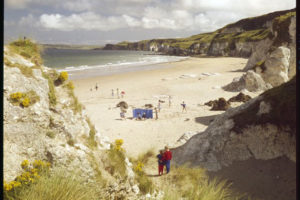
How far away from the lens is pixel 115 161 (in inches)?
228

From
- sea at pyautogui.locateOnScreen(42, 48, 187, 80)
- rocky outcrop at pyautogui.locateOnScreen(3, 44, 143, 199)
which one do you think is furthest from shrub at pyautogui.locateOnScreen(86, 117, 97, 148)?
sea at pyautogui.locateOnScreen(42, 48, 187, 80)

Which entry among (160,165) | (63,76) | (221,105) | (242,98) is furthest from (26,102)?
(242,98)

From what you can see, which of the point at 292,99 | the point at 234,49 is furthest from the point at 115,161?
the point at 234,49

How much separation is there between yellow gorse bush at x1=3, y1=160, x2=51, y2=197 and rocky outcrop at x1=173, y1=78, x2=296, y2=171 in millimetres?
7308

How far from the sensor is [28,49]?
278 inches

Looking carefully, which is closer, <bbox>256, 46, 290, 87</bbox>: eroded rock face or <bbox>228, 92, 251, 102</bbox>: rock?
<bbox>228, 92, 251, 102</bbox>: rock

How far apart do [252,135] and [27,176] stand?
355 inches

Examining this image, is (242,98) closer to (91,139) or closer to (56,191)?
(91,139)

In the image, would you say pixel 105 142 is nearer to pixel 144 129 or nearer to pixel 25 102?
pixel 25 102

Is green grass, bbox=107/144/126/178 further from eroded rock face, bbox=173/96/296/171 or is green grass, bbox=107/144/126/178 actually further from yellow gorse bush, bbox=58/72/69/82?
eroded rock face, bbox=173/96/296/171

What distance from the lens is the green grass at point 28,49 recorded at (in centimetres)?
674

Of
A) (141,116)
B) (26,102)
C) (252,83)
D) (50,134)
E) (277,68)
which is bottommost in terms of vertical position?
(141,116)

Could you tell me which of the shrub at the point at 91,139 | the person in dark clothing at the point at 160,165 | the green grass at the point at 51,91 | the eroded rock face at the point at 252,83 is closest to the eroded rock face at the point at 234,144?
the person in dark clothing at the point at 160,165

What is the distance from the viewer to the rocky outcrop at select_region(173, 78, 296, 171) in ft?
29.0
